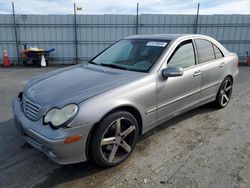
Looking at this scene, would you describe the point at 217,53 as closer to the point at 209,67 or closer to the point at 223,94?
the point at 209,67

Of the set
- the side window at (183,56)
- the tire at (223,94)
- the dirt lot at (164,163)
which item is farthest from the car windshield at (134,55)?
the tire at (223,94)

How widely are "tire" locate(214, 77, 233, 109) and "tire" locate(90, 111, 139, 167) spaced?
2359mm

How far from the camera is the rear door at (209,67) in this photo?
11.5ft

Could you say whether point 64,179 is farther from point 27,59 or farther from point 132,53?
point 27,59

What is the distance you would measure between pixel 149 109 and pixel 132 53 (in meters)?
1.09

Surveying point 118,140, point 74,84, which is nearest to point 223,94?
point 118,140

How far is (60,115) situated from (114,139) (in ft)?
2.31

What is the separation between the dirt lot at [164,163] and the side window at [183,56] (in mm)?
1111

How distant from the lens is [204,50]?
3621 mm

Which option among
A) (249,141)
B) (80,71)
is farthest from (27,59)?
(249,141)

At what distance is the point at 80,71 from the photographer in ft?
10.1

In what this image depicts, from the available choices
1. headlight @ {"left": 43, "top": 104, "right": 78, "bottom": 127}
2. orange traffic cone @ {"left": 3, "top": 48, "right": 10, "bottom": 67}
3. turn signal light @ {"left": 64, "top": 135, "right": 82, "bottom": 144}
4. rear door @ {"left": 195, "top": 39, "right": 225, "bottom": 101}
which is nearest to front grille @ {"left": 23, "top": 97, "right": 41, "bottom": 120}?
headlight @ {"left": 43, "top": 104, "right": 78, "bottom": 127}

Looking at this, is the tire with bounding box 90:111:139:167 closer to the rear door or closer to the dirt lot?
the dirt lot

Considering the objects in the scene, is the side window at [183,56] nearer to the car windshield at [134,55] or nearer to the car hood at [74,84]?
the car windshield at [134,55]
